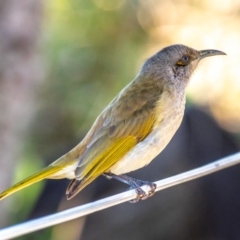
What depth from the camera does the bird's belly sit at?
457 centimetres

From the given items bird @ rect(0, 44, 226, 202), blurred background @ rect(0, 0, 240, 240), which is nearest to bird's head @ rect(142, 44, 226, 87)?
bird @ rect(0, 44, 226, 202)

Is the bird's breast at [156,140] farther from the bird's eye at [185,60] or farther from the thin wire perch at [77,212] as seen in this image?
the thin wire perch at [77,212]

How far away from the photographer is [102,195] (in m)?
7.17

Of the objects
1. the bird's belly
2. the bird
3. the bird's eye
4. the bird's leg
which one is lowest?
the bird's leg

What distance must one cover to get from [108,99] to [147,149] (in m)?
6.15

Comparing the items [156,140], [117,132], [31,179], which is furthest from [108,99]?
[31,179]

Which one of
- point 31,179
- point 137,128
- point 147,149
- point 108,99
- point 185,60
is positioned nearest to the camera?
point 31,179

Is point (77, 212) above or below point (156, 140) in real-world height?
above

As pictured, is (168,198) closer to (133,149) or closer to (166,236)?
(166,236)

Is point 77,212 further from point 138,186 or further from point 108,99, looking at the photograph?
point 108,99

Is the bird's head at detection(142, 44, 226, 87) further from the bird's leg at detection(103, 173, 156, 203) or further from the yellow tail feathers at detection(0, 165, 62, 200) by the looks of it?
the yellow tail feathers at detection(0, 165, 62, 200)

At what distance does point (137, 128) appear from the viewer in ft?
15.6

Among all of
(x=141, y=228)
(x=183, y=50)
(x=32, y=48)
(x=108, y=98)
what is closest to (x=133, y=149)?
(x=183, y=50)

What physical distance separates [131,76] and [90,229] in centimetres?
422
